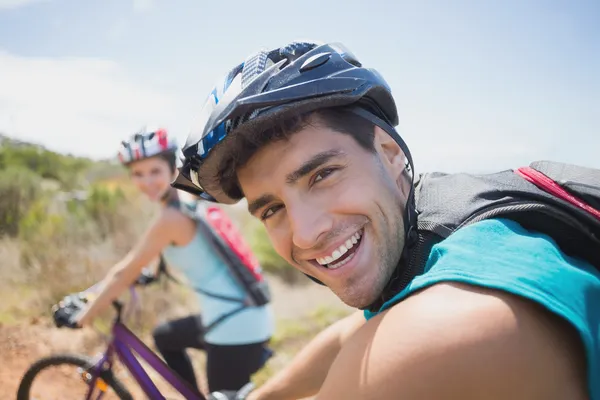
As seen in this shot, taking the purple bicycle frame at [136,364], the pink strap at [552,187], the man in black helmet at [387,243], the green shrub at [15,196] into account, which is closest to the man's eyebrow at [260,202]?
the man in black helmet at [387,243]

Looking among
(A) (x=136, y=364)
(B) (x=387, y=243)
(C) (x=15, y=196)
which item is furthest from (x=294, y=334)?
(C) (x=15, y=196)

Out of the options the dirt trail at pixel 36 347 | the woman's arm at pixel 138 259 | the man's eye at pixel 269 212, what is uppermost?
the man's eye at pixel 269 212

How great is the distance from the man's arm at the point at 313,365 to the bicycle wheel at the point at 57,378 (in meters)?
1.67

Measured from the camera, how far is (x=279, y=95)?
4.81 feet

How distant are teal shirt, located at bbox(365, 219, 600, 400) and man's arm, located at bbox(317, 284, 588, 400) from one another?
0.09 feet

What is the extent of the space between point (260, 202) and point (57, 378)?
3.59 meters

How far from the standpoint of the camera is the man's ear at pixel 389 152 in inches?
63.6

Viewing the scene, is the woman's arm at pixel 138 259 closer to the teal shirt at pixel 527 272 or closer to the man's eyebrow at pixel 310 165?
the man's eyebrow at pixel 310 165

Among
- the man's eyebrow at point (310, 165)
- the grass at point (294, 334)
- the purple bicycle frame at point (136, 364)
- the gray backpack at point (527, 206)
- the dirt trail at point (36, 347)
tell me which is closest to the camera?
the gray backpack at point (527, 206)

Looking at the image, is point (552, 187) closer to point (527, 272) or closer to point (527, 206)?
point (527, 206)

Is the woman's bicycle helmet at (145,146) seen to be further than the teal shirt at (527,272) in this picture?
Yes

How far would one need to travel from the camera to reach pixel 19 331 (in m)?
5.57

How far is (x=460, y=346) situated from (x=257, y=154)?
0.98 m

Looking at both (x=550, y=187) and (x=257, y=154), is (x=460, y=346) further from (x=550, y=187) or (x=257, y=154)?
(x=257, y=154)
